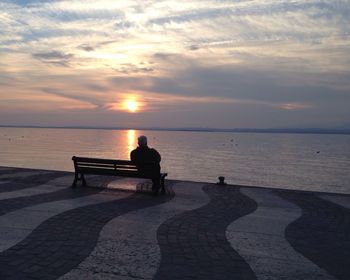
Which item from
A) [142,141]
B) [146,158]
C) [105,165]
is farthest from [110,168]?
[142,141]

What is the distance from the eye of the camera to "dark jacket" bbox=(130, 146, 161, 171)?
10.8 meters

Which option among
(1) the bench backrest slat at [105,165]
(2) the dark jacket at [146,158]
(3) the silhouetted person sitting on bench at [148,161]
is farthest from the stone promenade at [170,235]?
(2) the dark jacket at [146,158]

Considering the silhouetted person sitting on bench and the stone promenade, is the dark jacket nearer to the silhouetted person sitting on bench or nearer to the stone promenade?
the silhouetted person sitting on bench

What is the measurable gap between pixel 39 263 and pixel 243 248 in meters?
3.09

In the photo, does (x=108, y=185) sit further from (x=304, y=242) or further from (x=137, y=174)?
(x=304, y=242)

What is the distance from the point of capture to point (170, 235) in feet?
22.5

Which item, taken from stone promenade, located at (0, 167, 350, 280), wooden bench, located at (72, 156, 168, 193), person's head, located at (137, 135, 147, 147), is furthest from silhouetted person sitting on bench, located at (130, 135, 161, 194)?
stone promenade, located at (0, 167, 350, 280)

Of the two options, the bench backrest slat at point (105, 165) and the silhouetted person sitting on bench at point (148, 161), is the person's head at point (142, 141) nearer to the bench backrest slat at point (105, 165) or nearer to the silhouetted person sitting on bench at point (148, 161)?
the silhouetted person sitting on bench at point (148, 161)

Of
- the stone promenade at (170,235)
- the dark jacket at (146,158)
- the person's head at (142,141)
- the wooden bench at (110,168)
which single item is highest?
the person's head at (142,141)

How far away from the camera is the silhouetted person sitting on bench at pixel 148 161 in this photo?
1075cm

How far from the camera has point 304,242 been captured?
6.81 m

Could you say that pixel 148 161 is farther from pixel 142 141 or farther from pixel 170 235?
pixel 170 235

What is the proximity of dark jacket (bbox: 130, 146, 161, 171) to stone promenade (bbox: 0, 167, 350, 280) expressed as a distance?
0.84m

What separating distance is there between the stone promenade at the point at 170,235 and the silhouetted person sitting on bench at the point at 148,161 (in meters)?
0.53
